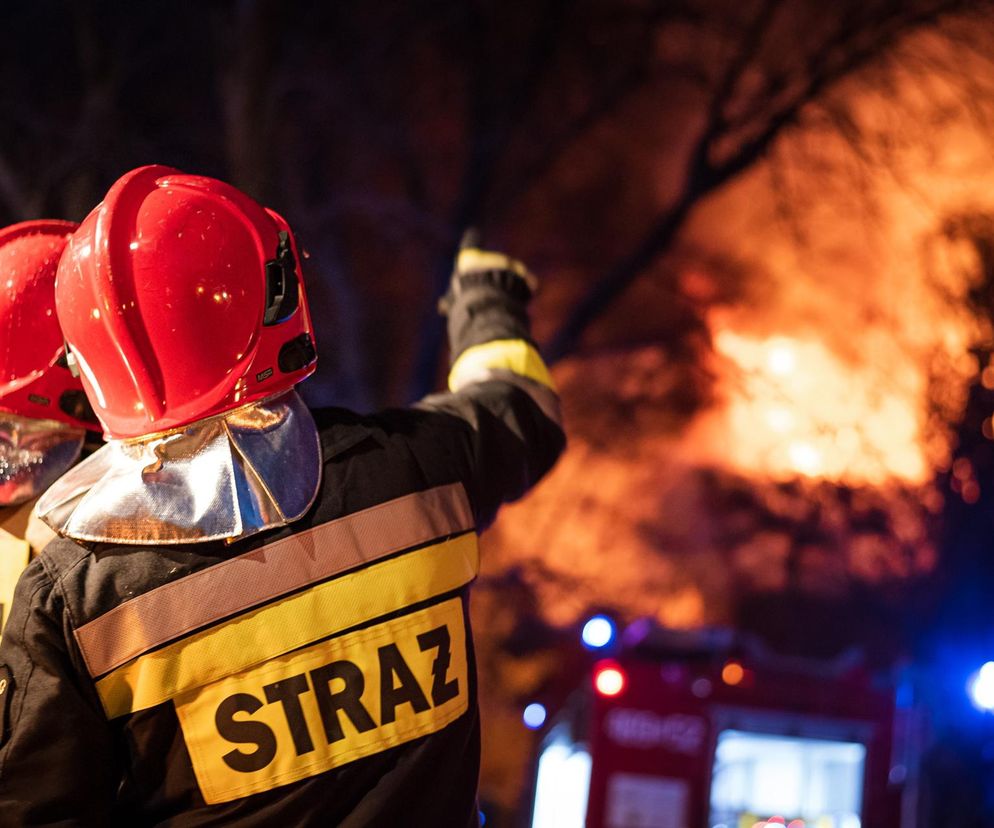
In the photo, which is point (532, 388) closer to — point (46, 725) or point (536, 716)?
point (46, 725)

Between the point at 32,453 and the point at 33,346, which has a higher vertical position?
the point at 33,346

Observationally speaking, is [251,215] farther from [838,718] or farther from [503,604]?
[503,604]

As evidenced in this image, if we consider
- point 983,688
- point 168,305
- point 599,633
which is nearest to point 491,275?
point 168,305

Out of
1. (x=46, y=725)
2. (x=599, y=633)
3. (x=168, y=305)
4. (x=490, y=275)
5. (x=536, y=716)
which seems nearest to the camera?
(x=46, y=725)

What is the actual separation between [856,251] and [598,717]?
5489 mm

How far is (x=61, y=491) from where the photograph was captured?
176 cm

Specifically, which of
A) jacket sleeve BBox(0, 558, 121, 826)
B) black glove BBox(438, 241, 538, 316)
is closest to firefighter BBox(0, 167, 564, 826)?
jacket sleeve BBox(0, 558, 121, 826)

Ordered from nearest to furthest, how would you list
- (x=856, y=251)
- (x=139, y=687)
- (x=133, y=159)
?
(x=139, y=687) → (x=133, y=159) → (x=856, y=251)

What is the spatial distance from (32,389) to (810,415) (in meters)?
8.58

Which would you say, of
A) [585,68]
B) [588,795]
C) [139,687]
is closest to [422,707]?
[139,687]

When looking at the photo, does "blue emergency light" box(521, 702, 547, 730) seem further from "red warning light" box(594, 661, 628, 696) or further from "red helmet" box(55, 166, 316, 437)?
"red helmet" box(55, 166, 316, 437)

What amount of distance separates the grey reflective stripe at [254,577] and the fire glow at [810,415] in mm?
7510

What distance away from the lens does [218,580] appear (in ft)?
5.66

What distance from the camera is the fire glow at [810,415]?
364 inches
